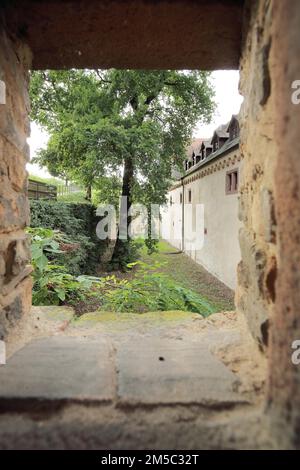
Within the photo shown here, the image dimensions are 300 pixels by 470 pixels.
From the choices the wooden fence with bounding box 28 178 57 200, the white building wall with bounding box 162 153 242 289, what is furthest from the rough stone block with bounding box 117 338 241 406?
the wooden fence with bounding box 28 178 57 200

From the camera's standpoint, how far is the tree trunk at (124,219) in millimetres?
7855

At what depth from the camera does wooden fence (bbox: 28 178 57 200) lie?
24.8 ft

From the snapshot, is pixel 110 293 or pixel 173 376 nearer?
pixel 173 376

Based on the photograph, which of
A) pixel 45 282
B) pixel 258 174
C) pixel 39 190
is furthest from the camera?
pixel 39 190

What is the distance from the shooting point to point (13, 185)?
1.22 meters

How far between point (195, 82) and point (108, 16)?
298 inches

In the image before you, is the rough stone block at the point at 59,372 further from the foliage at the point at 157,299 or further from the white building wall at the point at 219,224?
the white building wall at the point at 219,224

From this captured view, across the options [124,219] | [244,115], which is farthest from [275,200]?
[124,219]

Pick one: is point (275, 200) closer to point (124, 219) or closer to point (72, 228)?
point (72, 228)

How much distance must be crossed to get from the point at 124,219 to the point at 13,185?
7.10 meters

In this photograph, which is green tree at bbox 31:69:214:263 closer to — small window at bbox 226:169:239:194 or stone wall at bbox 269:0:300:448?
small window at bbox 226:169:239:194

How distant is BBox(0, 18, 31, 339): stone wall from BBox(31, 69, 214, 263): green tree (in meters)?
5.53
